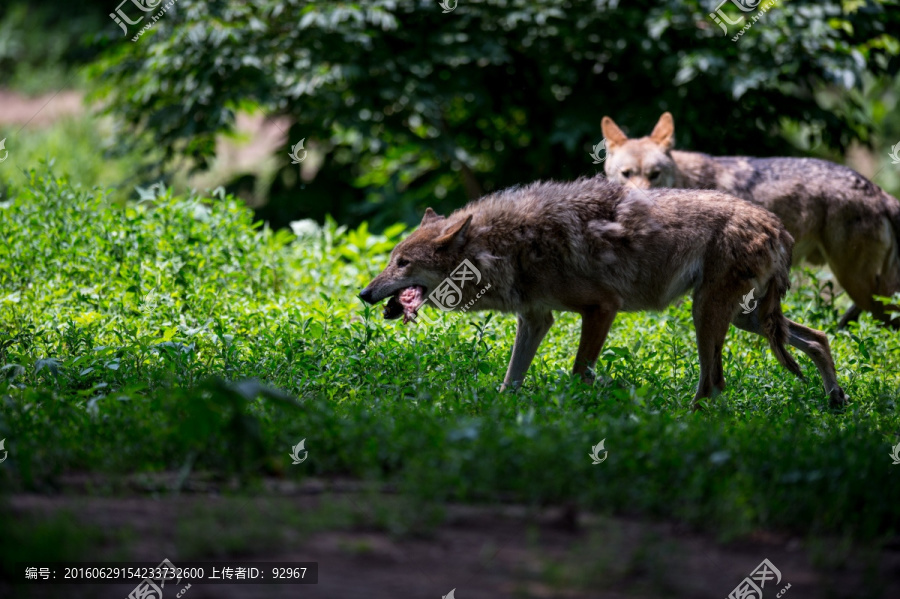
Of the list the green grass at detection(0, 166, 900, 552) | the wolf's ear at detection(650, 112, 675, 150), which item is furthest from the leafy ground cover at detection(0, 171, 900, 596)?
the wolf's ear at detection(650, 112, 675, 150)

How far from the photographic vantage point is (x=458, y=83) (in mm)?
10719

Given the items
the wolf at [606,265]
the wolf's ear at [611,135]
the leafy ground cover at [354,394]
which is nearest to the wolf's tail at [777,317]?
the wolf at [606,265]

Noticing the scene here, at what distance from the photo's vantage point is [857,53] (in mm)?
9727

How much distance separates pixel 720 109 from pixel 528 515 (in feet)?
27.6

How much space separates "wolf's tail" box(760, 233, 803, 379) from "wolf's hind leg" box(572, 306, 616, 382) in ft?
3.81

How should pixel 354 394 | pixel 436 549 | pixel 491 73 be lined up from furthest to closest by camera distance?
1. pixel 491 73
2. pixel 354 394
3. pixel 436 549

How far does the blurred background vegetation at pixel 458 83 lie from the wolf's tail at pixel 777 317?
4025mm

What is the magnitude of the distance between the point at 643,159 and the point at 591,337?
3.17 meters

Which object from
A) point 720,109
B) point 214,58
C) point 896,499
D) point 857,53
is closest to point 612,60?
point 720,109

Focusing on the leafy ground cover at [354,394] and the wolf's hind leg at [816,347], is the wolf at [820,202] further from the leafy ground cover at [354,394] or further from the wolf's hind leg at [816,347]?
the wolf's hind leg at [816,347]

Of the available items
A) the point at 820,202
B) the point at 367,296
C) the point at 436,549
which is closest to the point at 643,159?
the point at 820,202

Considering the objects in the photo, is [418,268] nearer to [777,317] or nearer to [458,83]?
[777,317]

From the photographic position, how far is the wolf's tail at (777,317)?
6.34m

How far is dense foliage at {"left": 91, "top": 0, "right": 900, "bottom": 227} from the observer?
10070 mm
